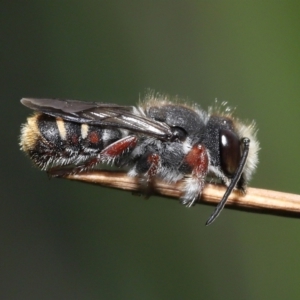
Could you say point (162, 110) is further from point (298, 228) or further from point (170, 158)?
point (298, 228)

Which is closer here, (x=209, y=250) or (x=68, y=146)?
(x=68, y=146)

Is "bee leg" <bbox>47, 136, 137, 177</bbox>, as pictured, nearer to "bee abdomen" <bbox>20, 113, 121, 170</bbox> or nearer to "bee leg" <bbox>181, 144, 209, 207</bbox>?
"bee abdomen" <bbox>20, 113, 121, 170</bbox>

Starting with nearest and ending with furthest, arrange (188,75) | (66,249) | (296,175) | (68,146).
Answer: (68,146)
(296,175)
(66,249)
(188,75)

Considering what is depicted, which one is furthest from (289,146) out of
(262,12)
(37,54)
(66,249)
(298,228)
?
(37,54)

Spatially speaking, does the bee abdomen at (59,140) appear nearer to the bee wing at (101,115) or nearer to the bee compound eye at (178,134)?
the bee wing at (101,115)

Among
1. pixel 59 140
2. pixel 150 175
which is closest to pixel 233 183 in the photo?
pixel 150 175

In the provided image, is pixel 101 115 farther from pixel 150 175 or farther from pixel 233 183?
pixel 233 183

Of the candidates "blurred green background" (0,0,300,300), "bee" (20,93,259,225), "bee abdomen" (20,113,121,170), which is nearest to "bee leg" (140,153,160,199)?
"bee" (20,93,259,225)
